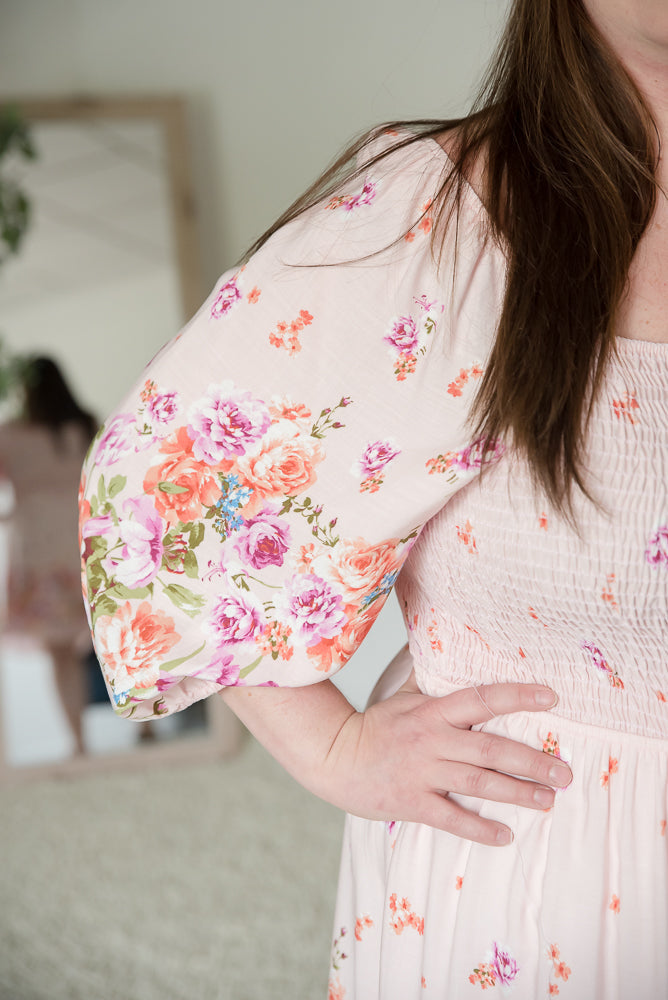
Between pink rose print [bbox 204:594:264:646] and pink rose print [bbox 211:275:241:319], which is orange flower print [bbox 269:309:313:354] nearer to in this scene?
pink rose print [bbox 211:275:241:319]

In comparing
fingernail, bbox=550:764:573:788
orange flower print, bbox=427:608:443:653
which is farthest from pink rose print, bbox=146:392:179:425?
fingernail, bbox=550:764:573:788

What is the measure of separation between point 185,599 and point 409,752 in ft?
0.64

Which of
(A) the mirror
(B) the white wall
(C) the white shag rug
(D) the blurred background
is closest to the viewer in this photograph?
(C) the white shag rug

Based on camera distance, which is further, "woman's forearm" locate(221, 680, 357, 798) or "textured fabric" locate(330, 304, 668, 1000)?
"woman's forearm" locate(221, 680, 357, 798)

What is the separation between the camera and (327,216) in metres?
0.59

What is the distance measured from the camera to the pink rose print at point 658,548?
1.69 feet

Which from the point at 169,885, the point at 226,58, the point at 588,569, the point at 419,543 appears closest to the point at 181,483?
the point at 419,543

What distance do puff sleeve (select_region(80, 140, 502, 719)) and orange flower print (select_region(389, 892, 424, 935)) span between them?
18 centimetres

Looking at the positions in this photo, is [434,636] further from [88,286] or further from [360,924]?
[88,286]

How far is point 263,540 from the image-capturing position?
61 cm

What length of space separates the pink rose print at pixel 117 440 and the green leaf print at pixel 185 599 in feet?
0.32

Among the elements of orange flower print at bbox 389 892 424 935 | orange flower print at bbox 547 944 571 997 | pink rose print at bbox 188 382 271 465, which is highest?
pink rose print at bbox 188 382 271 465

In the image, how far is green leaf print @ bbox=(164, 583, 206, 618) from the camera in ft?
2.04

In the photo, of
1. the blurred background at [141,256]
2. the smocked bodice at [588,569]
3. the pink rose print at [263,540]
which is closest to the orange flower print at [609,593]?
the smocked bodice at [588,569]
